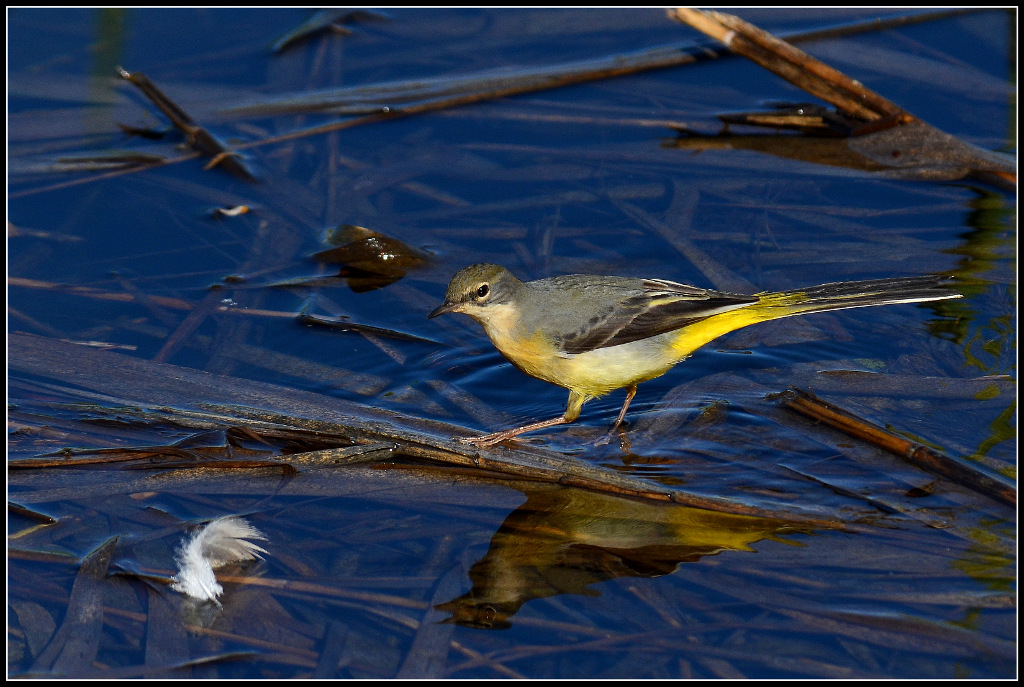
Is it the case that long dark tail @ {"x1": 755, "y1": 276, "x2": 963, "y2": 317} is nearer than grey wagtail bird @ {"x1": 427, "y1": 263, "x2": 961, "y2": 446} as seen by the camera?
Yes

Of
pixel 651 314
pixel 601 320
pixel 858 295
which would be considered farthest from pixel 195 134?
pixel 858 295


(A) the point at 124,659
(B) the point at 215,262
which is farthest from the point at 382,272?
(A) the point at 124,659

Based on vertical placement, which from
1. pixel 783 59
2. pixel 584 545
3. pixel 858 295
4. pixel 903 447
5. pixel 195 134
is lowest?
pixel 584 545

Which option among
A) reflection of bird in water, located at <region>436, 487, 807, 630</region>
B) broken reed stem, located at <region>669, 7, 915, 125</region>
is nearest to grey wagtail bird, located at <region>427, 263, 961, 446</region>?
reflection of bird in water, located at <region>436, 487, 807, 630</region>

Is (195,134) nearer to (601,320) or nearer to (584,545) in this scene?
(601,320)

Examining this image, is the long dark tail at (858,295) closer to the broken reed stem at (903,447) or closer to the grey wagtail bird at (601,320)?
the grey wagtail bird at (601,320)

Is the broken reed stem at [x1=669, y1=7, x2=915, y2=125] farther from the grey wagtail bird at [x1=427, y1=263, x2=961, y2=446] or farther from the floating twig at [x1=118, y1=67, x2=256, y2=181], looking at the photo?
the floating twig at [x1=118, y1=67, x2=256, y2=181]

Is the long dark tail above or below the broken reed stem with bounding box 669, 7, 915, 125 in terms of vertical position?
below
